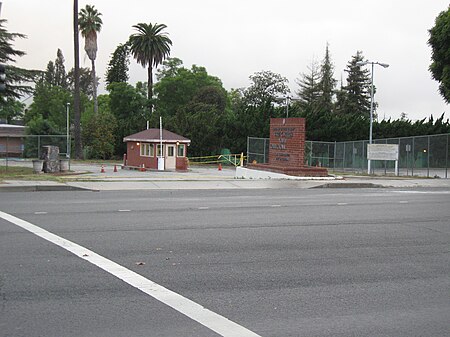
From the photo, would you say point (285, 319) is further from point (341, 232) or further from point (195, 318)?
point (341, 232)

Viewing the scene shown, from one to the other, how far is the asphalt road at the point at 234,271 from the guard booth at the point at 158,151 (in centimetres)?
2774

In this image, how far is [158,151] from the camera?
139 feet

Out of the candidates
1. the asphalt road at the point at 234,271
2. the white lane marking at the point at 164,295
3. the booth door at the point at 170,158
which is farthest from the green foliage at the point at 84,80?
the white lane marking at the point at 164,295

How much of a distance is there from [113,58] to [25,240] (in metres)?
97.2

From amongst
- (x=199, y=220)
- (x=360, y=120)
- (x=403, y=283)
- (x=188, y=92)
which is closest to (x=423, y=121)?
(x=360, y=120)

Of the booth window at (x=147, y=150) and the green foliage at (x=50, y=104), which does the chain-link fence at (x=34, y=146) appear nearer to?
the booth window at (x=147, y=150)

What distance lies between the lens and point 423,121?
60156 mm

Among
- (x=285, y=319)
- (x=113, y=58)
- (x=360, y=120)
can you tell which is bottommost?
(x=285, y=319)

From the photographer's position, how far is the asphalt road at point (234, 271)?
5656 mm

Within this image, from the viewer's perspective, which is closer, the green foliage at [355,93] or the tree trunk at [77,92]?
the tree trunk at [77,92]

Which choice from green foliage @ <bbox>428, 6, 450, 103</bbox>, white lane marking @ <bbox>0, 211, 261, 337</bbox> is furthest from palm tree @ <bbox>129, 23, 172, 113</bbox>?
white lane marking @ <bbox>0, 211, 261, 337</bbox>

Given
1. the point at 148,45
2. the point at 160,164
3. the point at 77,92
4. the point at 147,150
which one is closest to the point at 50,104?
the point at 148,45

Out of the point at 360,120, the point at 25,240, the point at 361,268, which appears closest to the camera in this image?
the point at 361,268

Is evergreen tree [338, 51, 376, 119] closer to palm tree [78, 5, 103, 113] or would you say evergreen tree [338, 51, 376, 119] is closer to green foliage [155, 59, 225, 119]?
green foliage [155, 59, 225, 119]
